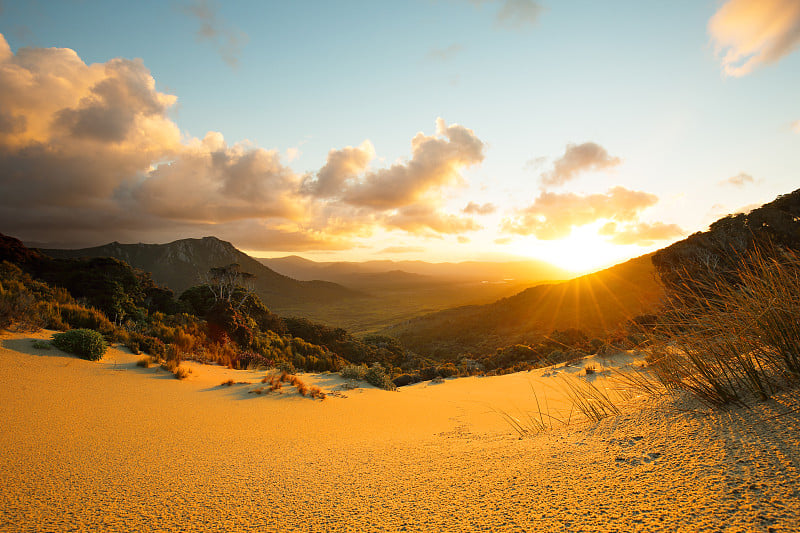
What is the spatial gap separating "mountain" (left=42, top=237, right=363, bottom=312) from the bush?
113 m

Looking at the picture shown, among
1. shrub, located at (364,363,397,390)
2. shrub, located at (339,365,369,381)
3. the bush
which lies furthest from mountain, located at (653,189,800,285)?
the bush

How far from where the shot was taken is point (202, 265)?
15238cm

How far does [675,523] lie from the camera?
3.85ft

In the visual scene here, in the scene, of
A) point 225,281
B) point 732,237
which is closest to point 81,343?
point 225,281

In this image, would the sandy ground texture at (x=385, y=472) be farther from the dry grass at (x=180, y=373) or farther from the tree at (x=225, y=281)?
the tree at (x=225, y=281)

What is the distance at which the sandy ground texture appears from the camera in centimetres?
135

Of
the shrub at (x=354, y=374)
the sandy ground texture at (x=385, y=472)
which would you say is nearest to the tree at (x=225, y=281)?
the shrub at (x=354, y=374)

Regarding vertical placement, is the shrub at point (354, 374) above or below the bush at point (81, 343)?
below

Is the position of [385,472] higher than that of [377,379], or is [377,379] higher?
[385,472]

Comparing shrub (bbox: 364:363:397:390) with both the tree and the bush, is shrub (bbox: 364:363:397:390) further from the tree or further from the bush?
the tree

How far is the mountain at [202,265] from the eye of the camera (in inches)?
4983

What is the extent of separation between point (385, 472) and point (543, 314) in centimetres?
4043

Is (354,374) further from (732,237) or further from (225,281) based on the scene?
(732,237)

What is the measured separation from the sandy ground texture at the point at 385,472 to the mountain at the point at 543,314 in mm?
26705
